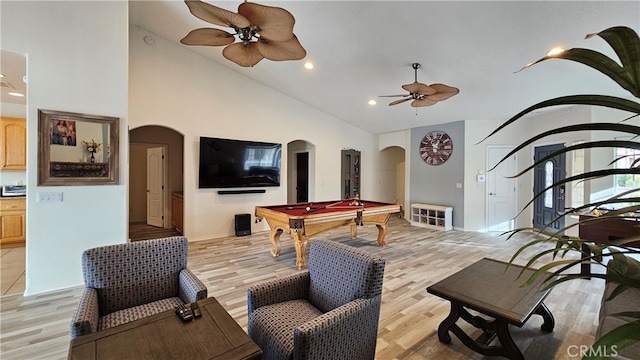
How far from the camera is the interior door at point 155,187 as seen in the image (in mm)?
6965

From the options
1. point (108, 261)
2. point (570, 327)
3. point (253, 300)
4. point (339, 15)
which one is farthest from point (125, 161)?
point (570, 327)

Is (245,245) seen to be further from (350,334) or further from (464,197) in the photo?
(464,197)

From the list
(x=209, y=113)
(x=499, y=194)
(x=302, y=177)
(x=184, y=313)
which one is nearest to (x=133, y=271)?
(x=184, y=313)

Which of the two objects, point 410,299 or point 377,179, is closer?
point 410,299

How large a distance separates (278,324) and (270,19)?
235cm

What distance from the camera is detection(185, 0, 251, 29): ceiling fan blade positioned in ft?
7.25

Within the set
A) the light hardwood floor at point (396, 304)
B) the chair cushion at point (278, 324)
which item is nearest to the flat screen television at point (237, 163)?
the light hardwood floor at point (396, 304)

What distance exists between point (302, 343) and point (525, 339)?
212 centimetres

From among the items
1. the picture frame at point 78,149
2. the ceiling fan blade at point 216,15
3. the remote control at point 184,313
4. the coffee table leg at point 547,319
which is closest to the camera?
the remote control at point 184,313

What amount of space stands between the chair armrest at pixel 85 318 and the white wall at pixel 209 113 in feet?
12.3

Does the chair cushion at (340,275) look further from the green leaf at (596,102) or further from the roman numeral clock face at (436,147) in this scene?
the roman numeral clock face at (436,147)

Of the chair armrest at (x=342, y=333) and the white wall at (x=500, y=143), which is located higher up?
the white wall at (x=500, y=143)

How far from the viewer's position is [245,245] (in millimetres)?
5188

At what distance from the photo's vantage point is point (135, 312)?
1961 mm
